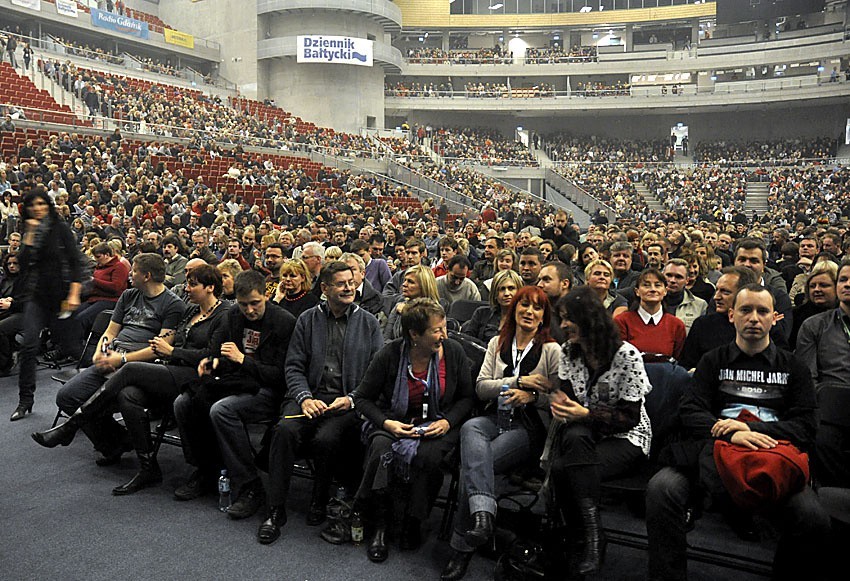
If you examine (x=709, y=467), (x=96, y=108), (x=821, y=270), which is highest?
(x=96, y=108)

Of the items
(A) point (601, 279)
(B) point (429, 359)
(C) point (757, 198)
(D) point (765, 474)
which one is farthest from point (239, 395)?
(C) point (757, 198)

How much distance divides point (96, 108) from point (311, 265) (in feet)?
60.0

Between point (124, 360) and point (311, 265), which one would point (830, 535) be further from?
point (311, 265)

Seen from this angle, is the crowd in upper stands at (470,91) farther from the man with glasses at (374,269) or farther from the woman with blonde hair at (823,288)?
the woman with blonde hair at (823,288)

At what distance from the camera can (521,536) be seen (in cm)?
342

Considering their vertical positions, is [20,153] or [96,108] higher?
[96,108]

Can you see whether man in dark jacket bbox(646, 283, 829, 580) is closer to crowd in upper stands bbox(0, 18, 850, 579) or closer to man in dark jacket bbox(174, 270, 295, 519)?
crowd in upper stands bbox(0, 18, 850, 579)

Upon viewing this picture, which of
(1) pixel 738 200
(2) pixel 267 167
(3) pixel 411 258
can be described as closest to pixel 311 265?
(3) pixel 411 258

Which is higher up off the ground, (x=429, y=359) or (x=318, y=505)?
(x=429, y=359)

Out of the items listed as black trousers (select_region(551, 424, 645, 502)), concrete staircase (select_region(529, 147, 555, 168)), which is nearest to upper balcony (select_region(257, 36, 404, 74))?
concrete staircase (select_region(529, 147, 555, 168))

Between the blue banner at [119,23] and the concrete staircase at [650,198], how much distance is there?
23892mm

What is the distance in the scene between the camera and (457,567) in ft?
10.4

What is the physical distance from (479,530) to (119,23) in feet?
104

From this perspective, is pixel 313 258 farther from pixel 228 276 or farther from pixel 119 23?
pixel 119 23
